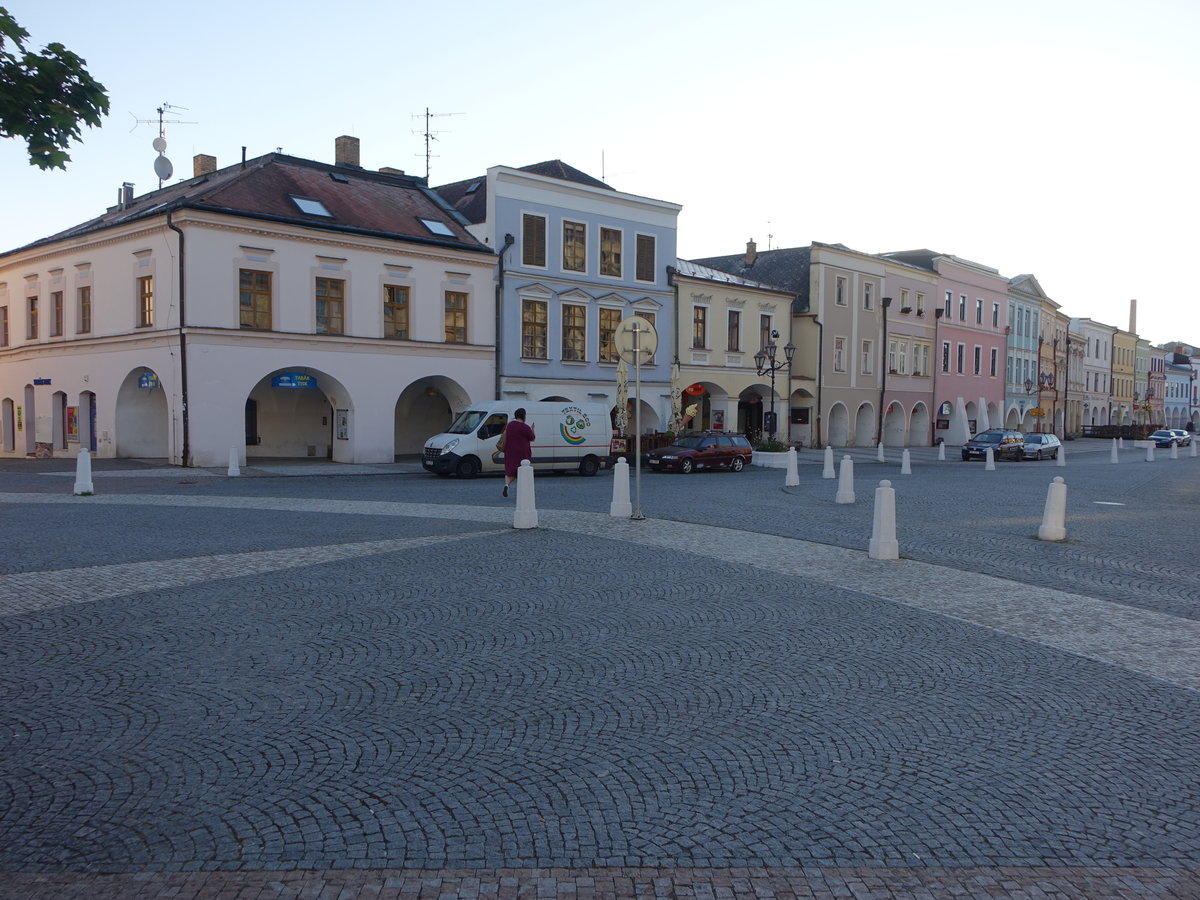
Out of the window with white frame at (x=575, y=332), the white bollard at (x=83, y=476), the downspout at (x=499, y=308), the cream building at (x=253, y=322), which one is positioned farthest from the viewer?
the window with white frame at (x=575, y=332)

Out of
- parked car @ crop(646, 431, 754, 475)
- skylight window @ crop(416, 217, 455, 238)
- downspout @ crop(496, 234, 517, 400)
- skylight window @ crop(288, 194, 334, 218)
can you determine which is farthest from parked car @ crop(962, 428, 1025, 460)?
skylight window @ crop(288, 194, 334, 218)

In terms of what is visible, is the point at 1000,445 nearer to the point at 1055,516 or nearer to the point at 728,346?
the point at 728,346

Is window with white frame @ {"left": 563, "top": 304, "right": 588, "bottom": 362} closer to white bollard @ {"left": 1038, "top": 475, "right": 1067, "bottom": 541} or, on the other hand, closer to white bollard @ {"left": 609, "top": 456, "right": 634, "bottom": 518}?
white bollard @ {"left": 609, "top": 456, "right": 634, "bottom": 518}

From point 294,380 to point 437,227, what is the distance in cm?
763

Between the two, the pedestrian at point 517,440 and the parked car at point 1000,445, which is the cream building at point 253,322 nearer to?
the pedestrian at point 517,440

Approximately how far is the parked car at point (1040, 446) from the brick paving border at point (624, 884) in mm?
43591

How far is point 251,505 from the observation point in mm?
16547

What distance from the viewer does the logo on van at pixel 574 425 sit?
88.6ft

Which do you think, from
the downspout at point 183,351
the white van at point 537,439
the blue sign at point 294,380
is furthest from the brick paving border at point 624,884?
the blue sign at point 294,380

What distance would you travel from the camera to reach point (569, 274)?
3562 centimetres

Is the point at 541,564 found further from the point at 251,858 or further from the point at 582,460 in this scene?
the point at 582,460

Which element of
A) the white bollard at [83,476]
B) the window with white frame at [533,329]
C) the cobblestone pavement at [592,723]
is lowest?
the cobblestone pavement at [592,723]

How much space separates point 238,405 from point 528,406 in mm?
8602

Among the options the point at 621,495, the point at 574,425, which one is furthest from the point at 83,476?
the point at 574,425
